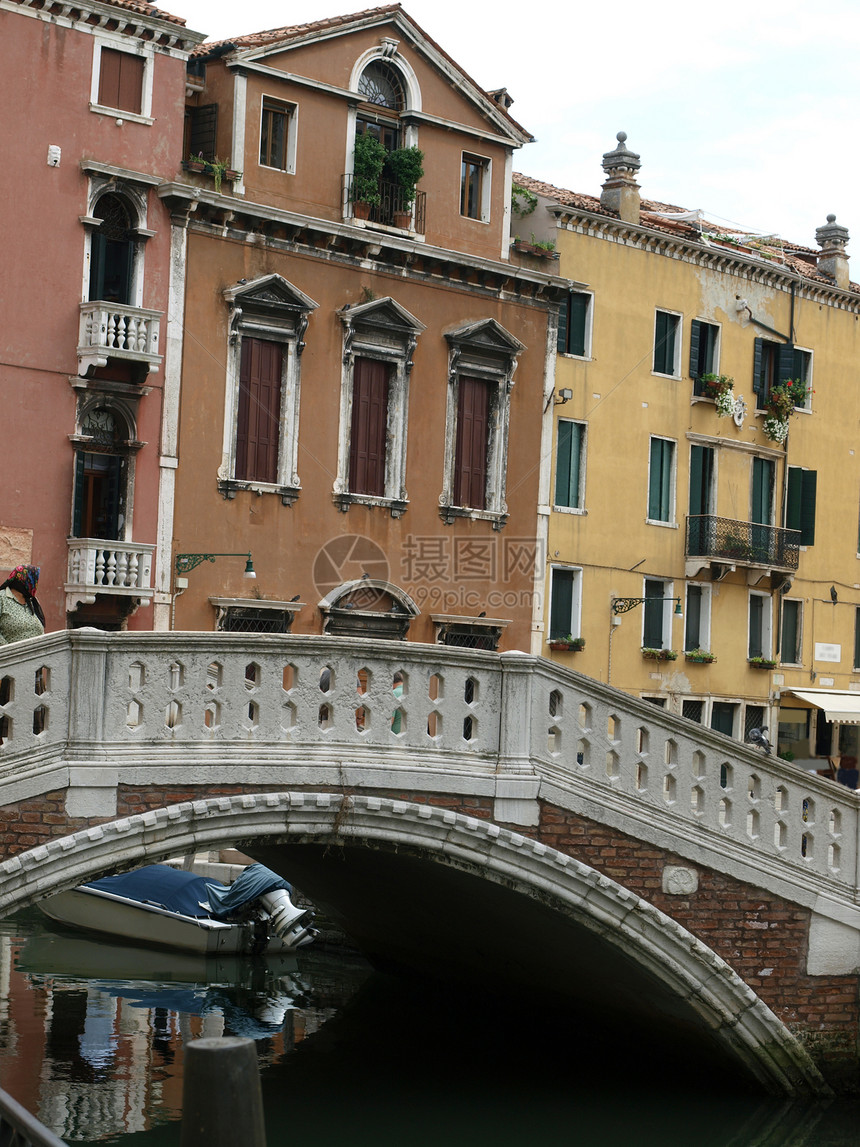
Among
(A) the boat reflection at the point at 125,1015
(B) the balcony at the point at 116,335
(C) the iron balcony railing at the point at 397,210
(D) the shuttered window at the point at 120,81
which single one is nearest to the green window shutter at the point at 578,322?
(C) the iron balcony railing at the point at 397,210

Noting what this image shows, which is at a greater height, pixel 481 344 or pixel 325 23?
pixel 325 23

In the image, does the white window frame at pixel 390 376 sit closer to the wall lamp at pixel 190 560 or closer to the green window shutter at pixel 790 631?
the wall lamp at pixel 190 560

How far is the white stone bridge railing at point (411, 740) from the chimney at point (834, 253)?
16.8 m

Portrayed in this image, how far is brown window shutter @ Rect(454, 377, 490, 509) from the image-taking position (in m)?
20.2

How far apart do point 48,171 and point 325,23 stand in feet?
13.4

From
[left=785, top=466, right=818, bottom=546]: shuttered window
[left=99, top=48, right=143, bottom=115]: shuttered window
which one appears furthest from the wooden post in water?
[left=785, top=466, right=818, bottom=546]: shuttered window

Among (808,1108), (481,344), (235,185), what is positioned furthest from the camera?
(481,344)

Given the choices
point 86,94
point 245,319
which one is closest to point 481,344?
point 245,319

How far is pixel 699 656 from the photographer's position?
75.6 ft

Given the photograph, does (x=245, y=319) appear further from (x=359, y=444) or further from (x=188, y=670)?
(x=188, y=670)

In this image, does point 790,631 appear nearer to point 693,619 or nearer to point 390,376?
point 693,619

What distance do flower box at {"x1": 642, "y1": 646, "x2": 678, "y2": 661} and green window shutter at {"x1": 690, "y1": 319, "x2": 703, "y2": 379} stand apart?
384 cm

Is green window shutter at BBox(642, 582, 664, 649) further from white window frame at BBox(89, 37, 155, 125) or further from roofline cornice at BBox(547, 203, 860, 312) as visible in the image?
white window frame at BBox(89, 37, 155, 125)

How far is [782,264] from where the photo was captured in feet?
81.7
